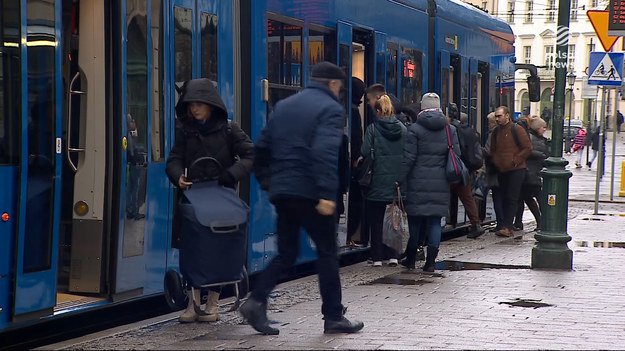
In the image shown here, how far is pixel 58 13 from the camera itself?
718 cm

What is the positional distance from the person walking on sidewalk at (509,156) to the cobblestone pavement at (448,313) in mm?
3052

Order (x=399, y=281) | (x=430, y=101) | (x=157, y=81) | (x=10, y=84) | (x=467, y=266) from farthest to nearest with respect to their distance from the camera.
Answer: (x=467, y=266), (x=430, y=101), (x=399, y=281), (x=157, y=81), (x=10, y=84)

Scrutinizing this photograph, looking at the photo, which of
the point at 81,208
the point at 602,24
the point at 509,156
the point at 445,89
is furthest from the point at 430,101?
the point at 602,24

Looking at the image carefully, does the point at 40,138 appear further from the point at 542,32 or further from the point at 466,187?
the point at 542,32

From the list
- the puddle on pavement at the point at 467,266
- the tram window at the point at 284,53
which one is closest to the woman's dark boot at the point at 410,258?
the puddle on pavement at the point at 467,266

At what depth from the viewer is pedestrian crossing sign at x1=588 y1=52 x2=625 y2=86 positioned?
2170cm

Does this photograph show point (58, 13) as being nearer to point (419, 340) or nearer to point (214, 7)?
point (214, 7)

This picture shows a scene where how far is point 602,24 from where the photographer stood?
20.0 metres

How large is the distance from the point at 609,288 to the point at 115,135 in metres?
4.95

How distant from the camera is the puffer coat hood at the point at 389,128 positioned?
38.3ft

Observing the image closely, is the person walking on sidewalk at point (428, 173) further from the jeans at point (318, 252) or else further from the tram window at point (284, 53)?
the jeans at point (318, 252)

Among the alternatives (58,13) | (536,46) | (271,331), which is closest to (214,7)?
(58,13)

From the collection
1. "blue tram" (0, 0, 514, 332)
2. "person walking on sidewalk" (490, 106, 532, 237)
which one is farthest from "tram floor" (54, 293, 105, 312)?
"person walking on sidewalk" (490, 106, 532, 237)

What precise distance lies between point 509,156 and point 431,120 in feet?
16.7
